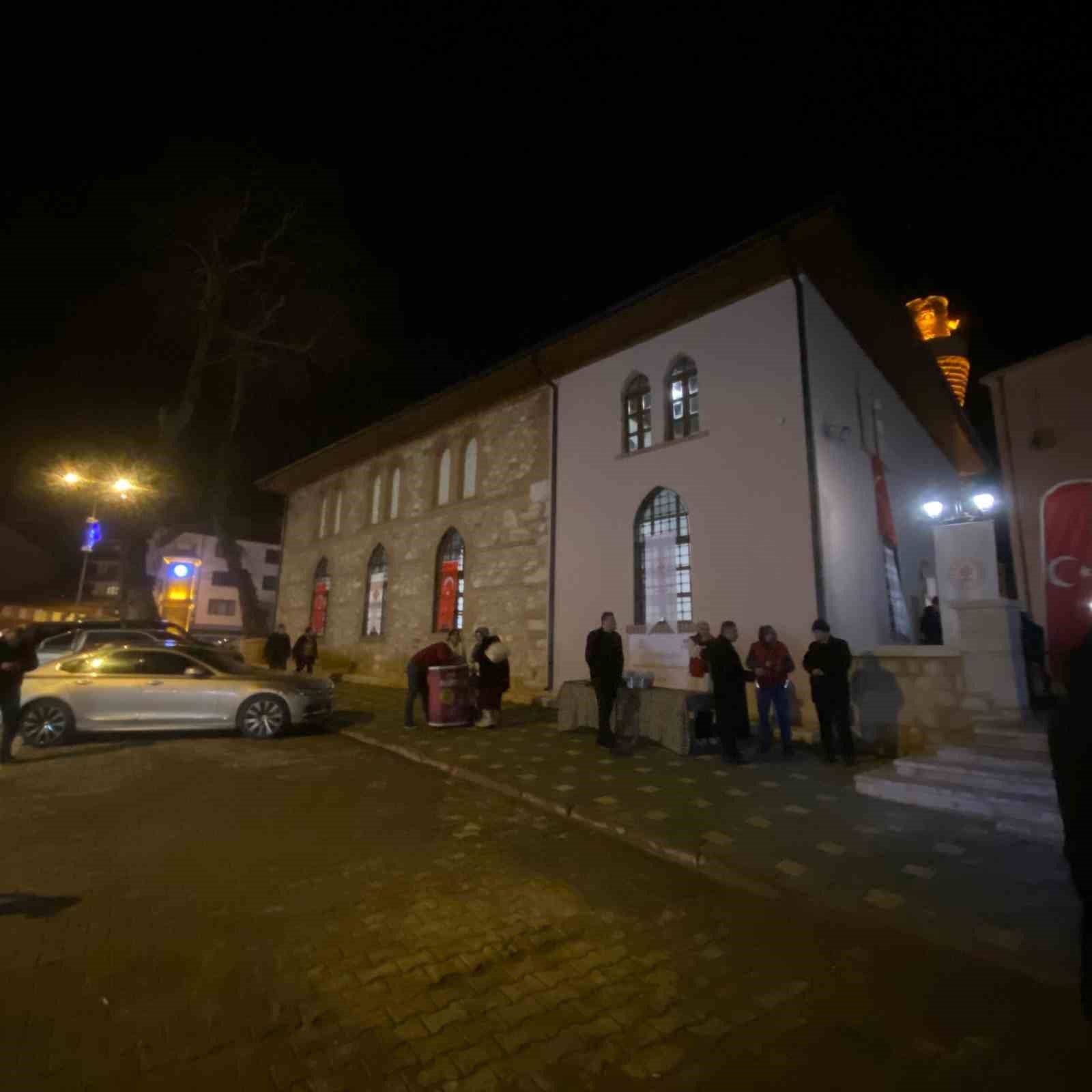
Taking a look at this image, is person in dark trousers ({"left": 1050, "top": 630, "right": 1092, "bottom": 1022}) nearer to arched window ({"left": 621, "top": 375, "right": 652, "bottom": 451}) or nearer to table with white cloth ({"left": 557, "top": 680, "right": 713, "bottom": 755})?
table with white cloth ({"left": 557, "top": 680, "right": 713, "bottom": 755})

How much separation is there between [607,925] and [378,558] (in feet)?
54.9

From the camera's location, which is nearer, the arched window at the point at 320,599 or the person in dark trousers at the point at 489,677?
the person in dark trousers at the point at 489,677

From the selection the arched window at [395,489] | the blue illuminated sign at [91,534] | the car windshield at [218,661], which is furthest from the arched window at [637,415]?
the blue illuminated sign at [91,534]

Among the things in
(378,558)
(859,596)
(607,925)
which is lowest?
(607,925)

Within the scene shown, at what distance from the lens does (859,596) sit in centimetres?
1080

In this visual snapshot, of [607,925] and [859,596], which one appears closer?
[607,925]

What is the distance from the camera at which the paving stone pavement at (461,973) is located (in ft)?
7.36

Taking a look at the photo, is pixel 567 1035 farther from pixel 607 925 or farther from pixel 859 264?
pixel 859 264

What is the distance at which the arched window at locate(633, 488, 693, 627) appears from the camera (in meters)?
11.0

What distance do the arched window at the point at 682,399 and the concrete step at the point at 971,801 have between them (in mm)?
7211

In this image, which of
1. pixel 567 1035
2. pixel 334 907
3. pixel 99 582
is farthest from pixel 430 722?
pixel 99 582

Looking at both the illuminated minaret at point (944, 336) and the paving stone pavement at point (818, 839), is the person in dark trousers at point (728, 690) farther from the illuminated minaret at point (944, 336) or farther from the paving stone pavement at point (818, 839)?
the illuminated minaret at point (944, 336)

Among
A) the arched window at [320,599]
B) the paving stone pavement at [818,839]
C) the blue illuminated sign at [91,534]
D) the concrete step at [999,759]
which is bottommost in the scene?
the paving stone pavement at [818,839]

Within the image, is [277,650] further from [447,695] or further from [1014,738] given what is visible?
[1014,738]
